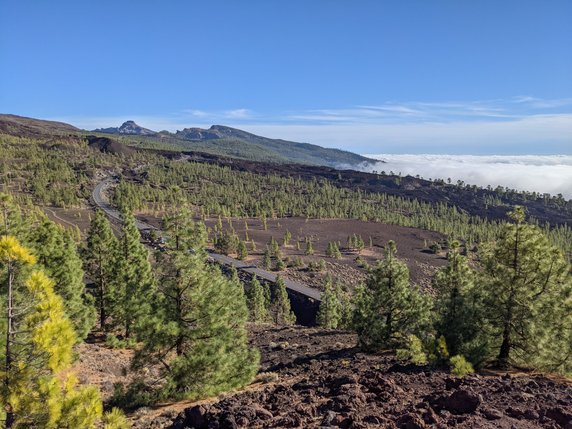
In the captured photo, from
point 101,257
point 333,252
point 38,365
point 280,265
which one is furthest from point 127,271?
point 333,252

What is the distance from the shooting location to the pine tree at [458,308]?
1620 cm

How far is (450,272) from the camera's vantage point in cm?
1786

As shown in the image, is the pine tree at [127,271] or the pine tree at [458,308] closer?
the pine tree at [458,308]

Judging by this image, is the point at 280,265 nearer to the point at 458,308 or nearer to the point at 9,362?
the point at 458,308

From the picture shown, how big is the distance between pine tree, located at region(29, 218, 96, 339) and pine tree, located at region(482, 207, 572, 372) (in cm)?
2047

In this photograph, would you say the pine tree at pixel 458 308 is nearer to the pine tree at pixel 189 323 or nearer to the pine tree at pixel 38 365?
the pine tree at pixel 189 323

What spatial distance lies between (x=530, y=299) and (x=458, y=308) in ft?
8.69

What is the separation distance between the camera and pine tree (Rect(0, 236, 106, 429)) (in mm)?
7234

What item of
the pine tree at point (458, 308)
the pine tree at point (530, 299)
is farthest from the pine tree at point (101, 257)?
the pine tree at point (530, 299)

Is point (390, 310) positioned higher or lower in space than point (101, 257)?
lower

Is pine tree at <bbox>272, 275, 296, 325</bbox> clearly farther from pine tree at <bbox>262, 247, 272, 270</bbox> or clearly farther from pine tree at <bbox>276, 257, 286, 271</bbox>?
pine tree at <bbox>276, 257, 286, 271</bbox>

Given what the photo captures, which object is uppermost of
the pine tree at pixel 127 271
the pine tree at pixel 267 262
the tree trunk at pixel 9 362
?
the tree trunk at pixel 9 362

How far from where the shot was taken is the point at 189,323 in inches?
553

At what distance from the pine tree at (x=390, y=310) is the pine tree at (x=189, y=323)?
8.68 metres
